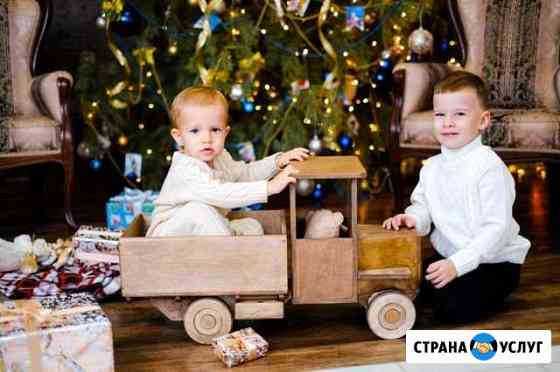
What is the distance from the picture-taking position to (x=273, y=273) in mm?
2000

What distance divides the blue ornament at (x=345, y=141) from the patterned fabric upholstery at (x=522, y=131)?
2.80 ft

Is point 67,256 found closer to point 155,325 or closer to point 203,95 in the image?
point 155,325

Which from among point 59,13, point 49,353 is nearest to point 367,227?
point 49,353

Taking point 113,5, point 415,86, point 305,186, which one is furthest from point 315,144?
point 113,5

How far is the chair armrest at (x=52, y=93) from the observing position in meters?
3.31

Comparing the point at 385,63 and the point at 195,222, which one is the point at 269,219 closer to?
the point at 195,222

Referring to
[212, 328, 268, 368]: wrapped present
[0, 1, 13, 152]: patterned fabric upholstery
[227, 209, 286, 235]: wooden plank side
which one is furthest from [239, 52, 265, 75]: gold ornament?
[212, 328, 268, 368]: wrapped present

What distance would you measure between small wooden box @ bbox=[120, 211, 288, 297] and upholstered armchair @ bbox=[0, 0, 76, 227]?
1.41m

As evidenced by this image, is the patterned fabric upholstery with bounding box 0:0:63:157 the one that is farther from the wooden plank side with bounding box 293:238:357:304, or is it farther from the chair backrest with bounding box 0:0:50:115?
the wooden plank side with bounding box 293:238:357:304

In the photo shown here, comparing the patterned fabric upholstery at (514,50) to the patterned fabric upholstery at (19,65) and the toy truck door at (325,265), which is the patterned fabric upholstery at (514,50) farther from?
the patterned fabric upholstery at (19,65)

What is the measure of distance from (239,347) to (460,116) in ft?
2.97

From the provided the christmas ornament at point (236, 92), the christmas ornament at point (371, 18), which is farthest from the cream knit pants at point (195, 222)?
the christmas ornament at point (371, 18)

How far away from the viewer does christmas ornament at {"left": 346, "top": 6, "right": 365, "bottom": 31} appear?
143 inches

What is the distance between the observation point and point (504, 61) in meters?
3.44
